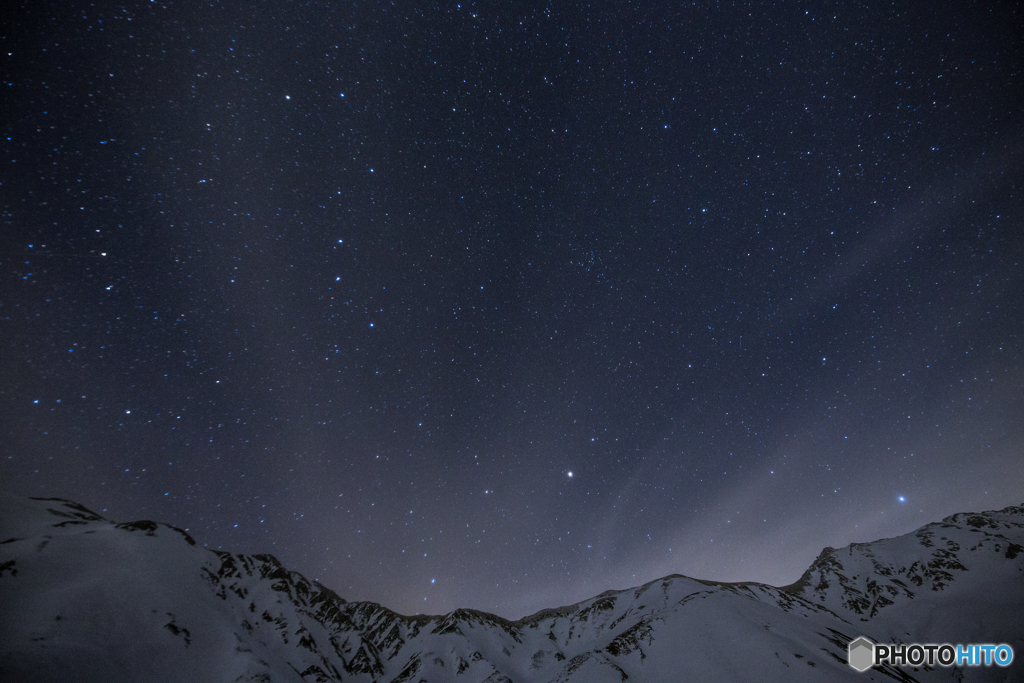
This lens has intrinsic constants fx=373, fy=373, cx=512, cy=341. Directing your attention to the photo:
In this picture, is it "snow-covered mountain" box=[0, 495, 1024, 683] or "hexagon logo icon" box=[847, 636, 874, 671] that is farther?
"hexagon logo icon" box=[847, 636, 874, 671]

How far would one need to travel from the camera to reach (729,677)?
66562mm

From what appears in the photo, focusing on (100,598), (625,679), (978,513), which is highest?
(978,513)

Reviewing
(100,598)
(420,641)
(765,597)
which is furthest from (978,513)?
(100,598)

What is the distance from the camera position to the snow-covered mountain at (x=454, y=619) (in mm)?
62469

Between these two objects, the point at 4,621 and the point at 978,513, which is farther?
the point at 978,513

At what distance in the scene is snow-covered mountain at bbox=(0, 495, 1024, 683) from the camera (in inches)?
2459

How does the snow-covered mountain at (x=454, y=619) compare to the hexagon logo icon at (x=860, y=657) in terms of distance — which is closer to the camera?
the snow-covered mountain at (x=454, y=619)

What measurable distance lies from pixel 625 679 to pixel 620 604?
66.6m

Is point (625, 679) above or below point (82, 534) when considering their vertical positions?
below

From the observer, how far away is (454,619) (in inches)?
5689

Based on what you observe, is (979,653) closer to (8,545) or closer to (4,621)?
(4,621)

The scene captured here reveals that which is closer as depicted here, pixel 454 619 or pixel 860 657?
pixel 860 657

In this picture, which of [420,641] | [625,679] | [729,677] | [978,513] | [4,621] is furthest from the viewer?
[978,513]

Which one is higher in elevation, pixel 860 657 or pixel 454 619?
pixel 860 657
